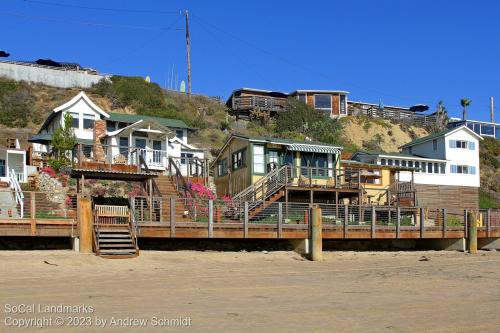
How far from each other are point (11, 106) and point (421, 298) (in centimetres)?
5752

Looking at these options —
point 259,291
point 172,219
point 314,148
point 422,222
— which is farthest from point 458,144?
point 259,291

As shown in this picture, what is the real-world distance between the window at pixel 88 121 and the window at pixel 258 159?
57.8 feet

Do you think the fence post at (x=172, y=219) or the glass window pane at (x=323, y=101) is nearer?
the fence post at (x=172, y=219)

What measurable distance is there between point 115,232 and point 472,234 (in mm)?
19872

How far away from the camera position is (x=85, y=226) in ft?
72.8

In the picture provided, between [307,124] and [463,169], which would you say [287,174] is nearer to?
[463,169]

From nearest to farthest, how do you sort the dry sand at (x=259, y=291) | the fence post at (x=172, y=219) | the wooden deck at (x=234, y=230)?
the dry sand at (x=259, y=291) → the wooden deck at (x=234, y=230) → the fence post at (x=172, y=219)

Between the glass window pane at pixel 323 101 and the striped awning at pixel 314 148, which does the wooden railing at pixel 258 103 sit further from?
the striped awning at pixel 314 148

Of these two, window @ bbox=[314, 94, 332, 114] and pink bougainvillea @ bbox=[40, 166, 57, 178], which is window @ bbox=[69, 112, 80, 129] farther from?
window @ bbox=[314, 94, 332, 114]

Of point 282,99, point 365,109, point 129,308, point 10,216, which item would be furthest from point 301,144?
point 365,109

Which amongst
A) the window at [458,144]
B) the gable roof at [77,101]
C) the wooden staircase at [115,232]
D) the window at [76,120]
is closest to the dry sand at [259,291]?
the wooden staircase at [115,232]

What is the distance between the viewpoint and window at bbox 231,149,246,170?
128 feet

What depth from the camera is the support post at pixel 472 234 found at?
33.1 meters

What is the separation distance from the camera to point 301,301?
15102 millimetres
